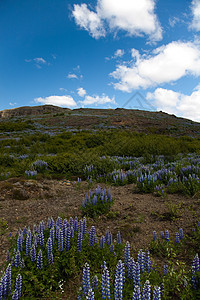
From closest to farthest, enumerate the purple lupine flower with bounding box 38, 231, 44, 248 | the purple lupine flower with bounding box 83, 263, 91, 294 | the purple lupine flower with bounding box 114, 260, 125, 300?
the purple lupine flower with bounding box 114, 260, 125, 300
the purple lupine flower with bounding box 83, 263, 91, 294
the purple lupine flower with bounding box 38, 231, 44, 248

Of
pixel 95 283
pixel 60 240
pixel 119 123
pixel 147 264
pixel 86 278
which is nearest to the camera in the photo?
pixel 86 278

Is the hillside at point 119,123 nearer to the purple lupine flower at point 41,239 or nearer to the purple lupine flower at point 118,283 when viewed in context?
the purple lupine flower at point 41,239

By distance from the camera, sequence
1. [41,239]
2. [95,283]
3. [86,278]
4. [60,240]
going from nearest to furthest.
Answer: [86,278] < [95,283] < [60,240] < [41,239]

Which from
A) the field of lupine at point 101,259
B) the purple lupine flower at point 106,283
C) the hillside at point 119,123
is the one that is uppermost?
the hillside at point 119,123

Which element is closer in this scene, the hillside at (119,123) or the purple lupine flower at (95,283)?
the purple lupine flower at (95,283)

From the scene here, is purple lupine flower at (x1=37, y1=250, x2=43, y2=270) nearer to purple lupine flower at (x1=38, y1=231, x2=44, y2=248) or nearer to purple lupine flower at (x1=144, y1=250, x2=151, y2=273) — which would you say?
purple lupine flower at (x1=38, y1=231, x2=44, y2=248)

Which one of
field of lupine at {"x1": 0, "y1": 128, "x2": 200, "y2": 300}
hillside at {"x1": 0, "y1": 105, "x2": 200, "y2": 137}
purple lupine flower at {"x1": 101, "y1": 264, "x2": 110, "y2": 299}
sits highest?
hillside at {"x1": 0, "y1": 105, "x2": 200, "y2": 137}

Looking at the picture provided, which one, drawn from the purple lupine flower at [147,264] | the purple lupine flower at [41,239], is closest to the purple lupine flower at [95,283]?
the purple lupine flower at [147,264]

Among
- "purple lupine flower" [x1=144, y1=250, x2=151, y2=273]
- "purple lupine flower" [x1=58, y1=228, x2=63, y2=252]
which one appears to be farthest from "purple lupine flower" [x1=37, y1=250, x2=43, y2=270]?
"purple lupine flower" [x1=144, y1=250, x2=151, y2=273]

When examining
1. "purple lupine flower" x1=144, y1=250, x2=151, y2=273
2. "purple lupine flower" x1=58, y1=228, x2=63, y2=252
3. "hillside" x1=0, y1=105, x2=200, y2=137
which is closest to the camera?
"purple lupine flower" x1=144, y1=250, x2=151, y2=273

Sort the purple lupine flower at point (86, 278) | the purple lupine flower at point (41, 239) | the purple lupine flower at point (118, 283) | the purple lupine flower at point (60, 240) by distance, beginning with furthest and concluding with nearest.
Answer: the purple lupine flower at point (41, 239) < the purple lupine flower at point (60, 240) < the purple lupine flower at point (86, 278) < the purple lupine flower at point (118, 283)

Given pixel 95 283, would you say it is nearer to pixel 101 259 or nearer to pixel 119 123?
pixel 101 259

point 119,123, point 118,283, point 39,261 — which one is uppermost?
point 119,123

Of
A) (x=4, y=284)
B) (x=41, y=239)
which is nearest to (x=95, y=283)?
(x=4, y=284)
